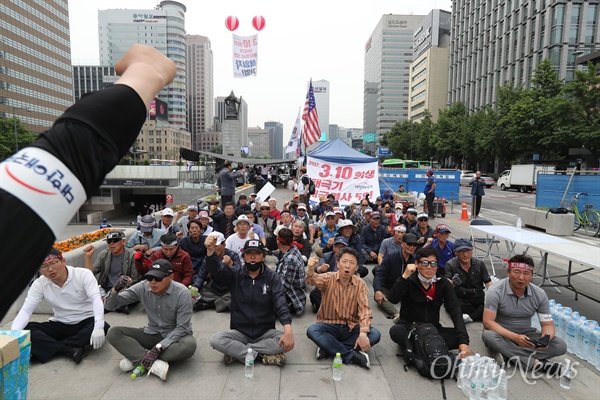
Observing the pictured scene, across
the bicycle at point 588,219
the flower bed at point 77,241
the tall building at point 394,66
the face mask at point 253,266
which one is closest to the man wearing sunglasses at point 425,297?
the face mask at point 253,266

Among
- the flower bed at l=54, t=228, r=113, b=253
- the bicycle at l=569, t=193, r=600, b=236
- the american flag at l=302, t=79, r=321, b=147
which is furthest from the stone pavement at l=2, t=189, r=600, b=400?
the american flag at l=302, t=79, r=321, b=147

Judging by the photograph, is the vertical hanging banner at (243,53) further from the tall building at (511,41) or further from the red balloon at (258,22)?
the tall building at (511,41)

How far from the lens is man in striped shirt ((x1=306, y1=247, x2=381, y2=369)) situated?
4555 millimetres

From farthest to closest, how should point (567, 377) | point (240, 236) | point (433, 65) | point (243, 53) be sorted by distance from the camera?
point (433, 65) < point (243, 53) < point (240, 236) < point (567, 377)

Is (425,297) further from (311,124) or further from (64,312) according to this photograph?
(311,124)

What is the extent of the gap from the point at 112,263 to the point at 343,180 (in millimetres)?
8090

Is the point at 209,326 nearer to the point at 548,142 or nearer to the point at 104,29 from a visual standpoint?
the point at 548,142

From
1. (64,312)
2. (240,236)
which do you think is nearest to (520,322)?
(240,236)

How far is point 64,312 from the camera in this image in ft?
15.5

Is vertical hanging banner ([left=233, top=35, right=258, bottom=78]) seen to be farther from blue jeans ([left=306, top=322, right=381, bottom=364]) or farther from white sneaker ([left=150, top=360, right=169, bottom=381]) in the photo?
white sneaker ([left=150, top=360, right=169, bottom=381])

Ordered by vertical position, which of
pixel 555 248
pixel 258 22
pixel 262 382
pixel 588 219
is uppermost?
pixel 258 22

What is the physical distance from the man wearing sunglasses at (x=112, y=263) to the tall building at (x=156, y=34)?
13422 cm

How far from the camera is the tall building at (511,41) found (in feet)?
151

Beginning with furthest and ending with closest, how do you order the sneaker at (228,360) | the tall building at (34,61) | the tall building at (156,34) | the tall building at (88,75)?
the tall building at (88,75) < the tall building at (156,34) < the tall building at (34,61) < the sneaker at (228,360)
